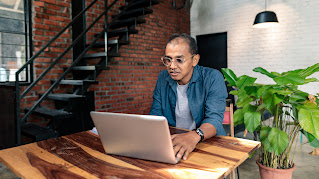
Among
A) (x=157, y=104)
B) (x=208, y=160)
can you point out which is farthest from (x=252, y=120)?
(x=208, y=160)

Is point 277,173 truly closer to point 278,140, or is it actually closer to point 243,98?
point 278,140

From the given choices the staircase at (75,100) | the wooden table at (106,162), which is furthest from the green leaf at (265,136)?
the staircase at (75,100)

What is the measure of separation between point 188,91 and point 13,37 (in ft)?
8.86

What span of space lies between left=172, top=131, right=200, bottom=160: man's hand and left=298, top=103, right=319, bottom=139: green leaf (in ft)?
2.64

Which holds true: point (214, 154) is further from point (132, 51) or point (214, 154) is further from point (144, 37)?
point (144, 37)

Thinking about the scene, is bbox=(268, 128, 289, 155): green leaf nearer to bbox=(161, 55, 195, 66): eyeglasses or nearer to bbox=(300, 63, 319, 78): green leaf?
bbox=(300, 63, 319, 78): green leaf

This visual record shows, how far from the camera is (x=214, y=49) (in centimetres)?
568

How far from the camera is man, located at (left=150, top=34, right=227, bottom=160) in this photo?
140 centimetres

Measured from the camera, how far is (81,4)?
3.59m

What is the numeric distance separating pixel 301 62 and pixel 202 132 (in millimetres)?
4194

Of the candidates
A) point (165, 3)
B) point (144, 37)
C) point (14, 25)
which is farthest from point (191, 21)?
point (14, 25)

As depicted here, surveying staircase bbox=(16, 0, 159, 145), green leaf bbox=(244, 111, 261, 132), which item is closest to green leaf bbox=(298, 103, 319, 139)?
green leaf bbox=(244, 111, 261, 132)

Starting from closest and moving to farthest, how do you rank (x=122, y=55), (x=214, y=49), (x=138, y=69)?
(x=122, y=55), (x=138, y=69), (x=214, y=49)

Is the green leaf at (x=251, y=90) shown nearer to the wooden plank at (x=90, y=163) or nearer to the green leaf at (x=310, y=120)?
the green leaf at (x=310, y=120)
